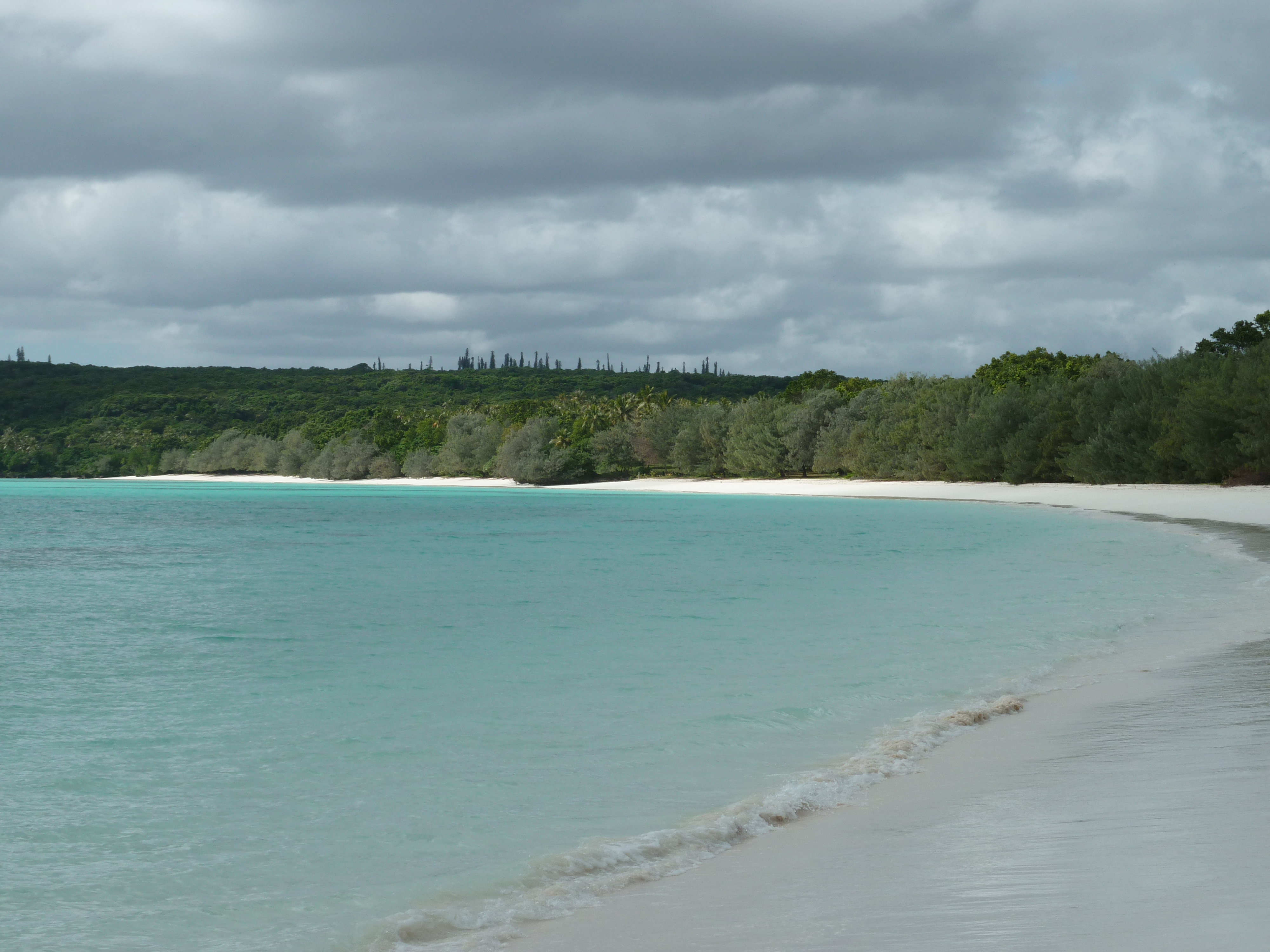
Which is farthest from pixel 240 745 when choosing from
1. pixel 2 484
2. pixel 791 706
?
pixel 2 484

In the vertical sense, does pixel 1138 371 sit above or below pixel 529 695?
above

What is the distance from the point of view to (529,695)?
10305 mm

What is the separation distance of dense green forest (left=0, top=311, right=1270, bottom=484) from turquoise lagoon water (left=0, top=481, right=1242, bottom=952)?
81.6 feet

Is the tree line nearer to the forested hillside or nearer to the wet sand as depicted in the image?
the forested hillside

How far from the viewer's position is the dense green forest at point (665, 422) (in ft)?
163

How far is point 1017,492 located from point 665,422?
35950 millimetres

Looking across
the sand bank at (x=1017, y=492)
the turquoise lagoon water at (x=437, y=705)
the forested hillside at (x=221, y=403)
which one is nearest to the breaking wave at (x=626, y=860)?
the turquoise lagoon water at (x=437, y=705)

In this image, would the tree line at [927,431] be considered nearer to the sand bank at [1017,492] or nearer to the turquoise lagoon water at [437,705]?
the sand bank at [1017,492]

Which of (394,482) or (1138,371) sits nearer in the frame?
(1138,371)

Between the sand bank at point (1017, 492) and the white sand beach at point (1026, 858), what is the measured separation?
92.6 ft

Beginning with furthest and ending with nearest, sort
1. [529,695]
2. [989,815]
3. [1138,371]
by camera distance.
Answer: [1138,371] → [529,695] → [989,815]

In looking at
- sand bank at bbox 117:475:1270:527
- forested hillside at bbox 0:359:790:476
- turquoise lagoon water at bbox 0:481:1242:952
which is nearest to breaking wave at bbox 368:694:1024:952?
turquoise lagoon water at bbox 0:481:1242:952

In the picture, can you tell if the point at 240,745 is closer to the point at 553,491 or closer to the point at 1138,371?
the point at 1138,371

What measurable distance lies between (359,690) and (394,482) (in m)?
107
